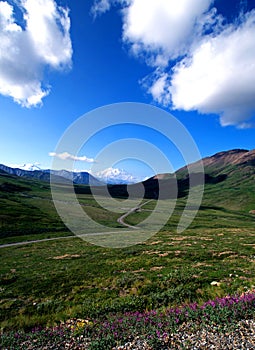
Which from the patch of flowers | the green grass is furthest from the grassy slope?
the patch of flowers

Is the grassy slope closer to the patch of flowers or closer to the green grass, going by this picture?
the green grass

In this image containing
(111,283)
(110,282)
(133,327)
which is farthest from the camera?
(110,282)

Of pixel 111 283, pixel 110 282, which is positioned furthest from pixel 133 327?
pixel 110 282

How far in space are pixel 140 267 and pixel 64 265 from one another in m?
9.42

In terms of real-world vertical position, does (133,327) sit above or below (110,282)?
above

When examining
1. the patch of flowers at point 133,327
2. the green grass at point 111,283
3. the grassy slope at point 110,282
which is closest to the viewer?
the patch of flowers at point 133,327

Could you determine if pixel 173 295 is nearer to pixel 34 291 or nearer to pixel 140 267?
pixel 140 267

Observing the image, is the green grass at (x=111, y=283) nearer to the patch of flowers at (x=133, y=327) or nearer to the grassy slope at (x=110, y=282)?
the grassy slope at (x=110, y=282)

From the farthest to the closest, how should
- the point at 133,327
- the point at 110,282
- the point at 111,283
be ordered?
the point at 110,282 → the point at 111,283 → the point at 133,327

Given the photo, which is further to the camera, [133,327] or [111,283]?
[111,283]

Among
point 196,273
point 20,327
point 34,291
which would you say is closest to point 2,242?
point 34,291

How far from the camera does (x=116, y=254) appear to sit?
2891cm

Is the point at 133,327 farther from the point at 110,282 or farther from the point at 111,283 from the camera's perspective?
the point at 110,282

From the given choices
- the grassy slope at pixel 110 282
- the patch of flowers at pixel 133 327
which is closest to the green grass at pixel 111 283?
the grassy slope at pixel 110 282
